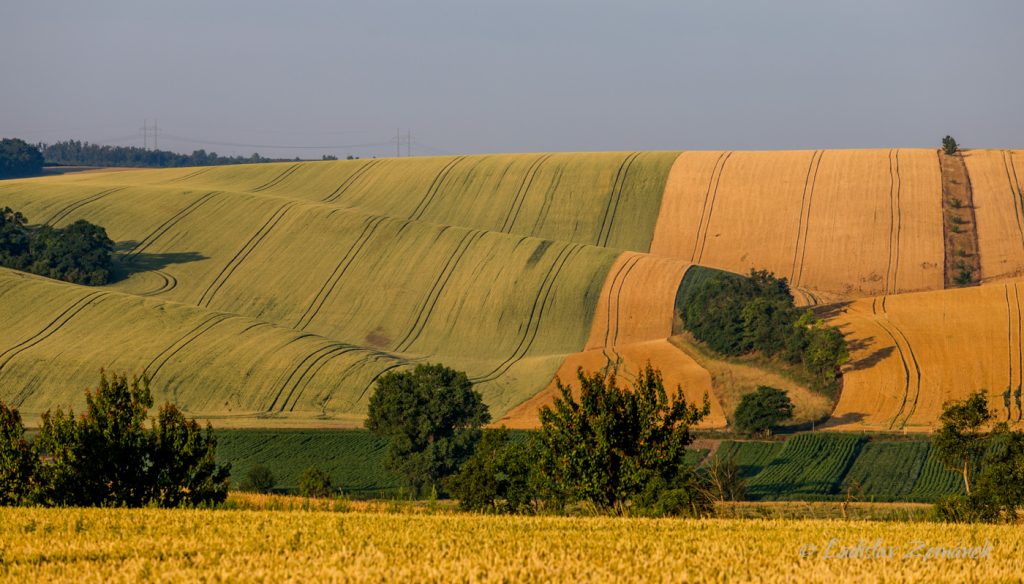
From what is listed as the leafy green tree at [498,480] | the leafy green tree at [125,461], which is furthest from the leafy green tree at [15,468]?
the leafy green tree at [498,480]

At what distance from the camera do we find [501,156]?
170000mm

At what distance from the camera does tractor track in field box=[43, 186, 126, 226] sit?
137 meters

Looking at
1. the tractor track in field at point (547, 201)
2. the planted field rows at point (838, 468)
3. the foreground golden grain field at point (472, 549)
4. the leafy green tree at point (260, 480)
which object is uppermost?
the tractor track in field at point (547, 201)

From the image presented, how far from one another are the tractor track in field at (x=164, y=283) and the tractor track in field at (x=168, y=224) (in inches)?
275

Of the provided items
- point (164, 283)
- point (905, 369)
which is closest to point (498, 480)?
point (905, 369)

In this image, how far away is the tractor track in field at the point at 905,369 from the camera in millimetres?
81688

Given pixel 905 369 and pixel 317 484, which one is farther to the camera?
pixel 905 369

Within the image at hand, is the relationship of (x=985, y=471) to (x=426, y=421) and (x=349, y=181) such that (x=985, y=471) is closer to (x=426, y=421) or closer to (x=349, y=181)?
(x=426, y=421)

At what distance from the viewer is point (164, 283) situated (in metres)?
121

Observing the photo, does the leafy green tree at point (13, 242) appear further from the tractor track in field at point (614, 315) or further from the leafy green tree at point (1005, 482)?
the leafy green tree at point (1005, 482)

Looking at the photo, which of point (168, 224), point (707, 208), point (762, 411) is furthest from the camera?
point (168, 224)

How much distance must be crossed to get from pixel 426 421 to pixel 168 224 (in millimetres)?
74165

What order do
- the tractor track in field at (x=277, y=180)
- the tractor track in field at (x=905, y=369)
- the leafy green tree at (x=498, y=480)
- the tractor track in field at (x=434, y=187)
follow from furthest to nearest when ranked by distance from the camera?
the tractor track in field at (x=277, y=180)
the tractor track in field at (x=434, y=187)
the tractor track in field at (x=905, y=369)
the leafy green tree at (x=498, y=480)

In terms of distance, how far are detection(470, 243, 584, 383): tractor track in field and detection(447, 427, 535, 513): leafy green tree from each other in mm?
44667
